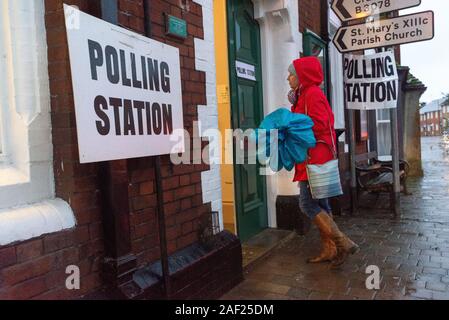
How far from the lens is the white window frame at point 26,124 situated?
2.03 meters

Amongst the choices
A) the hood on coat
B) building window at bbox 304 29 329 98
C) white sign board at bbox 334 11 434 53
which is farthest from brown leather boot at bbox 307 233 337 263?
white sign board at bbox 334 11 434 53

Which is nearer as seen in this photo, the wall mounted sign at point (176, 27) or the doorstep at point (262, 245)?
the wall mounted sign at point (176, 27)

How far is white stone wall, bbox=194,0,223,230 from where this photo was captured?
126 inches

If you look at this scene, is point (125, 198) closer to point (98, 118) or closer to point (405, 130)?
point (98, 118)

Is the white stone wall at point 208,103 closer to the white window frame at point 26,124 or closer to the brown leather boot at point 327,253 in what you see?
the brown leather boot at point 327,253

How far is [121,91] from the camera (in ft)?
7.43

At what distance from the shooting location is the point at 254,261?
3871 millimetres

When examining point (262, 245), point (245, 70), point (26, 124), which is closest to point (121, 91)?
point (26, 124)

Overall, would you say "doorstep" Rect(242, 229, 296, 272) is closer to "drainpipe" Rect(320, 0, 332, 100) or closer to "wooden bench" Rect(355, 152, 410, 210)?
"wooden bench" Rect(355, 152, 410, 210)

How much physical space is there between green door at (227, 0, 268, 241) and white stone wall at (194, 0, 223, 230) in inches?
39.8

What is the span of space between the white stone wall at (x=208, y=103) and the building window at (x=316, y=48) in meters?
2.35

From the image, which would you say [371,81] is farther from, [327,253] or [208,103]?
[208,103]

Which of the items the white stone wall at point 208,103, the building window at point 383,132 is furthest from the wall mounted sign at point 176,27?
the building window at point 383,132
